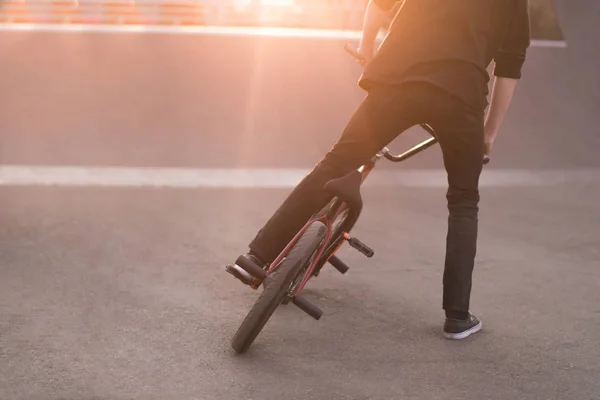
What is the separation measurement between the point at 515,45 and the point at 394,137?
0.72 meters

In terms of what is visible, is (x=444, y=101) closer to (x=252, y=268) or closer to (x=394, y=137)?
(x=394, y=137)

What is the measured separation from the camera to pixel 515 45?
4.58 m

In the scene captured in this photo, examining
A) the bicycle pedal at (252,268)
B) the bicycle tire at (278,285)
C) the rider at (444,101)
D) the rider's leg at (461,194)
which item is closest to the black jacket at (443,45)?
the rider at (444,101)

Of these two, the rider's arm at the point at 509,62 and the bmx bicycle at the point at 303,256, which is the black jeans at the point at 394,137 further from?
the rider's arm at the point at 509,62

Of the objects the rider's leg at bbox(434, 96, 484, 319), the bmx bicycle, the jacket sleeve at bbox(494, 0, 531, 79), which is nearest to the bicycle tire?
the bmx bicycle

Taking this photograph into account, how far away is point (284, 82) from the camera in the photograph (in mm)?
9422

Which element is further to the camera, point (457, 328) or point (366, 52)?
point (366, 52)

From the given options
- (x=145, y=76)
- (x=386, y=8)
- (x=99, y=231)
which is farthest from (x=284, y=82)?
(x=386, y=8)

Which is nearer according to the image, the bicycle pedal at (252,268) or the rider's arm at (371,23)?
the bicycle pedal at (252,268)

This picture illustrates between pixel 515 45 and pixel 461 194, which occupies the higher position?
pixel 515 45

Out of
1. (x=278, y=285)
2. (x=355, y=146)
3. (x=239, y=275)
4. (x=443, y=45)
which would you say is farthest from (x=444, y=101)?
(x=239, y=275)

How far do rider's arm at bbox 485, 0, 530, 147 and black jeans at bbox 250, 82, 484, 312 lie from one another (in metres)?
0.29

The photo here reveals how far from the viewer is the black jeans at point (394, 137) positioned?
4.36 m

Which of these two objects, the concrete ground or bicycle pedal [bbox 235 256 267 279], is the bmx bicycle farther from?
the concrete ground
